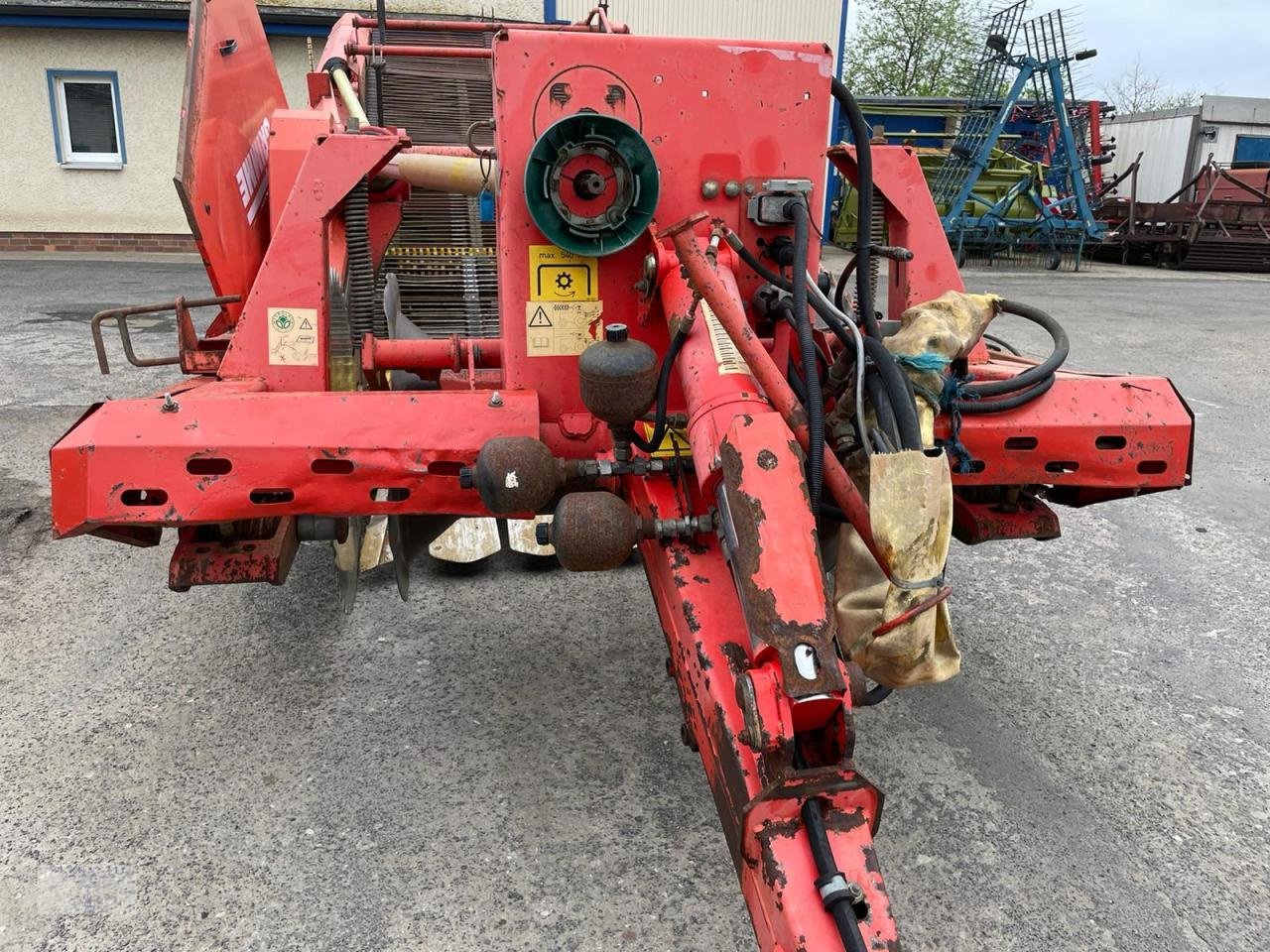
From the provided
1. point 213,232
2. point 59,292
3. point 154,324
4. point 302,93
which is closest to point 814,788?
point 213,232

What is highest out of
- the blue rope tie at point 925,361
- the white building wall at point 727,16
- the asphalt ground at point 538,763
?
the white building wall at point 727,16

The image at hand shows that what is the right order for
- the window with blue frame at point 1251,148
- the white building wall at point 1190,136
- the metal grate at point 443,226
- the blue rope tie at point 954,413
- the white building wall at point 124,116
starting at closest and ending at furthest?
the blue rope tie at point 954,413
the metal grate at point 443,226
the white building wall at point 124,116
the white building wall at point 1190,136
the window with blue frame at point 1251,148

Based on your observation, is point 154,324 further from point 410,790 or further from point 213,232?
point 410,790

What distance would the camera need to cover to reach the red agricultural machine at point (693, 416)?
4.93 feet

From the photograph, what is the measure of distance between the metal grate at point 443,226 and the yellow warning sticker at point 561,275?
1.97m

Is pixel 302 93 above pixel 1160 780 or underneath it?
above

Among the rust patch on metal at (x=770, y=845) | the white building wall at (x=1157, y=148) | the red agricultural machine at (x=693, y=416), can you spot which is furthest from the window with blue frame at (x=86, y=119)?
the white building wall at (x=1157, y=148)

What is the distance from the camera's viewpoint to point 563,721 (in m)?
2.64

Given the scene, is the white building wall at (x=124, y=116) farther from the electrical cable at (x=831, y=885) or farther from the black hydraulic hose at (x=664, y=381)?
the electrical cable at (x=831, y=885)

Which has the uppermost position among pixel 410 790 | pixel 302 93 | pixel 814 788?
pixel 302 93

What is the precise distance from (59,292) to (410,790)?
9.71 m

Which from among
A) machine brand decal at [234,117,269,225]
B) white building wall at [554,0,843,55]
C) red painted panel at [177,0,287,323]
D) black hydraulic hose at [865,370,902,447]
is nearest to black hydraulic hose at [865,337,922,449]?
black hydraulic hose at [865,370,902,447]

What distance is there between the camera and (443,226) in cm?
454

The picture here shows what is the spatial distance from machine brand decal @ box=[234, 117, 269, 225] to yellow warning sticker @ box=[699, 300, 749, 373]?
75.5 inches
